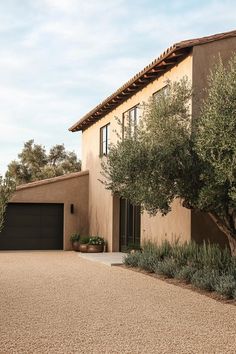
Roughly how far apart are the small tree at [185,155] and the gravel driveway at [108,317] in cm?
211

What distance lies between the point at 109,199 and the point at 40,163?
25.9 m

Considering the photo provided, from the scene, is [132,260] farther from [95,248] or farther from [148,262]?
[95,248]

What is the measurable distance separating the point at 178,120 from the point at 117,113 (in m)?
9.42

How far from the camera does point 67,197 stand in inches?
1061

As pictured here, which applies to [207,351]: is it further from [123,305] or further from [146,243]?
[146,243]

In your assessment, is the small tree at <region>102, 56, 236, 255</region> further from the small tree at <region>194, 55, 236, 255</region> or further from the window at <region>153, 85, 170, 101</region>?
the window at <region>153, 85, 170, 101</region>

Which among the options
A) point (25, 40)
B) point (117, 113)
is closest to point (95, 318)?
point (25, 40)

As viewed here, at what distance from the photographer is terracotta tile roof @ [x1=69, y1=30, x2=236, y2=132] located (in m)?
16.0

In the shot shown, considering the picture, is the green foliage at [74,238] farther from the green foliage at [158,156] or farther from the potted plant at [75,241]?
the green foliage at [158,156]

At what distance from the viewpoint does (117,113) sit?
23.7 m

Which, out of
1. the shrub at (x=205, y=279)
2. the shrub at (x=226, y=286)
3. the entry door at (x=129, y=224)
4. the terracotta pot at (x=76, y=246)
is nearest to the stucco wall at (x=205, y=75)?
the shrub at (x=205, y=279)

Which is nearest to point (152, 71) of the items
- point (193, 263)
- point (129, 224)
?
point (193, 263)

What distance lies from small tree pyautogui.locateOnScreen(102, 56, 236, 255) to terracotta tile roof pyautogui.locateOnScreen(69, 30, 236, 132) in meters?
1.58

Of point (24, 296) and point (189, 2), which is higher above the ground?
point (189, 2)
